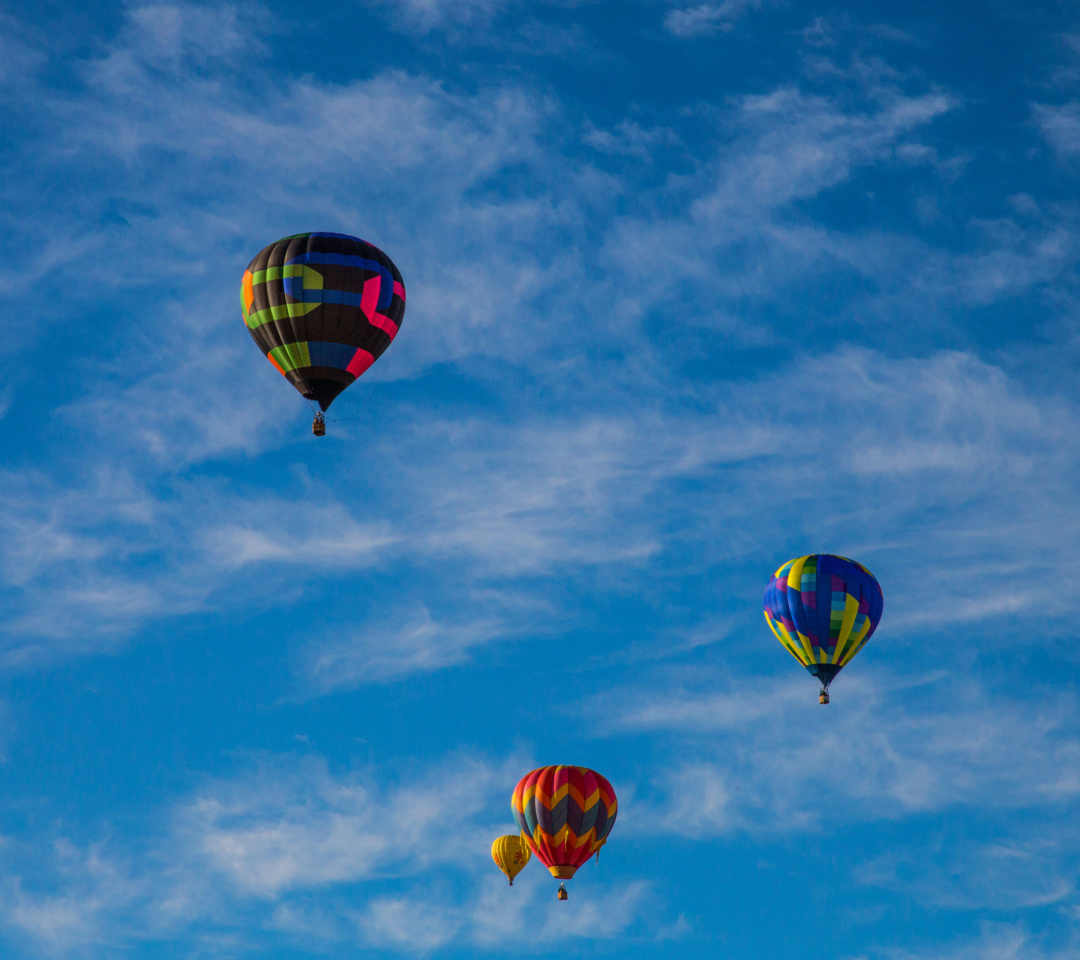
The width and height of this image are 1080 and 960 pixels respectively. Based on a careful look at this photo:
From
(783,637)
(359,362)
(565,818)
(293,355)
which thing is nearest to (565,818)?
(565,818)

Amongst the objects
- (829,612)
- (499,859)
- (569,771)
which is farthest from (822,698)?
(499,859)

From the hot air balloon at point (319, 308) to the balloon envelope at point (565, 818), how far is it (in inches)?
782

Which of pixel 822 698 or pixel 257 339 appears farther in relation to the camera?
pixel 822 698

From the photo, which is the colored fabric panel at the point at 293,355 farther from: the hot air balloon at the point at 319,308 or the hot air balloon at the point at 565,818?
the hot air balloon at the point at 565,818

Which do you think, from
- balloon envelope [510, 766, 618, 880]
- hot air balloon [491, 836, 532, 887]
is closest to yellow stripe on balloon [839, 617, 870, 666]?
balloon envelope [510, 766, 618, 880]

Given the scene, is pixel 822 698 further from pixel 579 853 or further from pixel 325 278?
pixel 325 278

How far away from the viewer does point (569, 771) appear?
7931cm

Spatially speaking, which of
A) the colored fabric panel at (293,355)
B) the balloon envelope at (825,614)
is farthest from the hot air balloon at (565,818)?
the colored fabric panel at (293,355)

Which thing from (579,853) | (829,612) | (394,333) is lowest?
(579,853)

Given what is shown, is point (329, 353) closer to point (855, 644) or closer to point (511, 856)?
point (855, 644)

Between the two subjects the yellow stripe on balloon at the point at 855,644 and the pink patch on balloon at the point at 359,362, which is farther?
the yellow stripe on balloon at the point at 855,644

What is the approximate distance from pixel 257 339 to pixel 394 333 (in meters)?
4.45

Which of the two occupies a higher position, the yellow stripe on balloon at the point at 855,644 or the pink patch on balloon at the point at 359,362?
the pink patch on balloon at the point at 359,362

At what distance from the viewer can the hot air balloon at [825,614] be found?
7644cm
